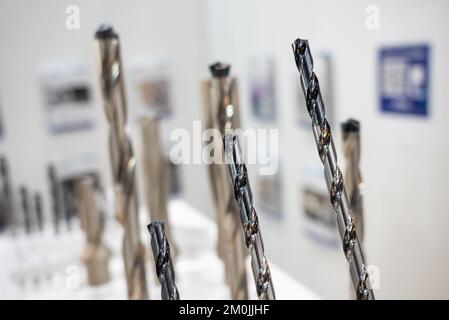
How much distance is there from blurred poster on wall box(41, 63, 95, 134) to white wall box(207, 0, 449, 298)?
1.94ft

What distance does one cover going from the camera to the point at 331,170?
30 centimetres

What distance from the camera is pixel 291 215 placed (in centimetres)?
148

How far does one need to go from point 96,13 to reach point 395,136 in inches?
40.8

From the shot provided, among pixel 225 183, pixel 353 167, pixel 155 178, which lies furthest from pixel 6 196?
pixel 353 167

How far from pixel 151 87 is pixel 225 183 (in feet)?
4.30

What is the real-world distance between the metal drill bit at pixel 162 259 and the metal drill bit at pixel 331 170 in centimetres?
10

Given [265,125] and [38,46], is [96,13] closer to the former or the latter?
[38,46]

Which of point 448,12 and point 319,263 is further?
point 319,263

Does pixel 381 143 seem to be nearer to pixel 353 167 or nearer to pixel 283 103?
pixel 283 103

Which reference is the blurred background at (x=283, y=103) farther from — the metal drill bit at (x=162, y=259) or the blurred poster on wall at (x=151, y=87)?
the metal drill bit at (x=162, y=259)

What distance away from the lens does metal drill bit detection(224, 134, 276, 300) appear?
0.28 m

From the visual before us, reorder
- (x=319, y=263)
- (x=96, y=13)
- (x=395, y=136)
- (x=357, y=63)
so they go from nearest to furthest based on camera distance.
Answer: (x=395, y=136), (x=357, y=63), (x=319, y=263), (x=96, y=13)

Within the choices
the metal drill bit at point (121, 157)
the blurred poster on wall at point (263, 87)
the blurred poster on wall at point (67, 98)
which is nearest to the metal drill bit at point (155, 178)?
the metal drill bit at point (121, 157)
